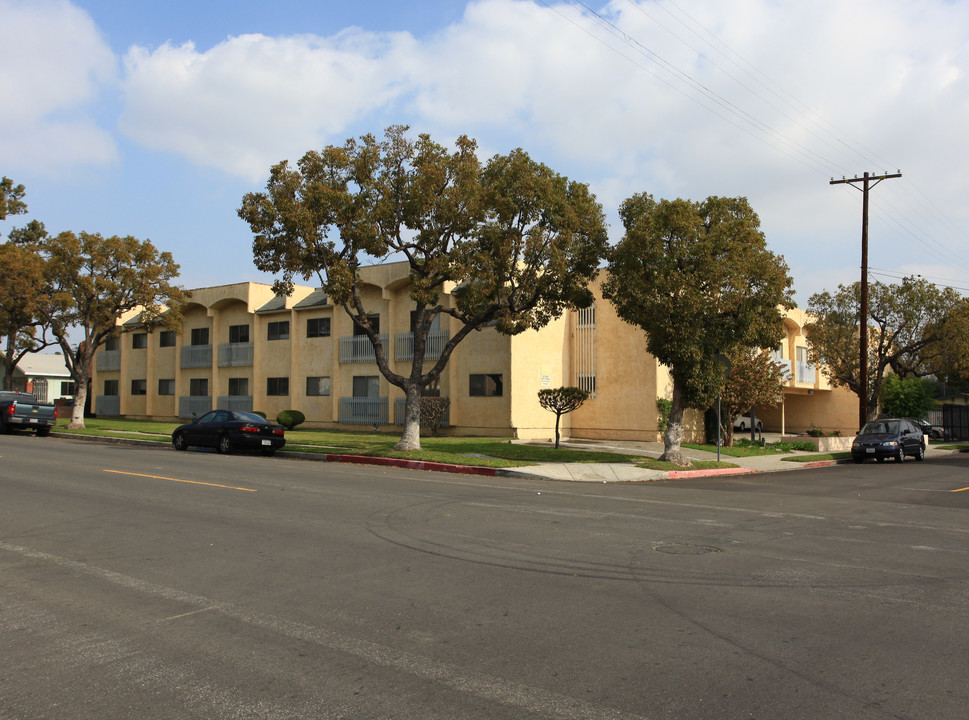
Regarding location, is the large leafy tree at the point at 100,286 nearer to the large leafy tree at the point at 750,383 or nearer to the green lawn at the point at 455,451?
the green lawn at the point at 455,451

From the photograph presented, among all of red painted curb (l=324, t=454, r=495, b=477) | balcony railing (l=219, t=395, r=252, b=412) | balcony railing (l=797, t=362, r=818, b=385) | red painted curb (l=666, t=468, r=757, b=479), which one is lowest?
red painted curb (l=666, t=468, r=757, b=479)

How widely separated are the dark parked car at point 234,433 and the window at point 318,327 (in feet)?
47.5

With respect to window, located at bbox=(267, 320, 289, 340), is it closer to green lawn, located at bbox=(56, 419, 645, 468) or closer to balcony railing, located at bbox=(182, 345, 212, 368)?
balcony railing, located at bbox=(182, 345, 212, 368)

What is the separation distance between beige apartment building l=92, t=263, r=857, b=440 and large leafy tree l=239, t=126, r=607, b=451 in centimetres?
973

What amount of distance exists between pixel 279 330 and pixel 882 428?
29123 millimetres

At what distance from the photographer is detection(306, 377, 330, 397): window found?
39.1m

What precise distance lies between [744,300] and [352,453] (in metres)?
12.0

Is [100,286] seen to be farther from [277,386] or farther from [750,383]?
[750,383]

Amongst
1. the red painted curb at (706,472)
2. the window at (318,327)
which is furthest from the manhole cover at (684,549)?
the window at (318,327)

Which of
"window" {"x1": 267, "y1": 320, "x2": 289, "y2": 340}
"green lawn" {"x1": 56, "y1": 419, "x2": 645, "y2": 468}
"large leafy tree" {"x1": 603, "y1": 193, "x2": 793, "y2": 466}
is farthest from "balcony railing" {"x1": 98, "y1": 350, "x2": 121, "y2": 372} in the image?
"large leafy tree" {"x1": 603, "y1": 193, "x2": 793, "y2": 466}

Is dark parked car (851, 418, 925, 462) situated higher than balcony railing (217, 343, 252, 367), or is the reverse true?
balcony railing (217, 343, 252, 367)

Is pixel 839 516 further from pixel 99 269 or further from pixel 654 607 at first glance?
pixel 99 269

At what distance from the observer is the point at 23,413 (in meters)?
31.8

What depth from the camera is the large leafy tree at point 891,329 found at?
35062mm
